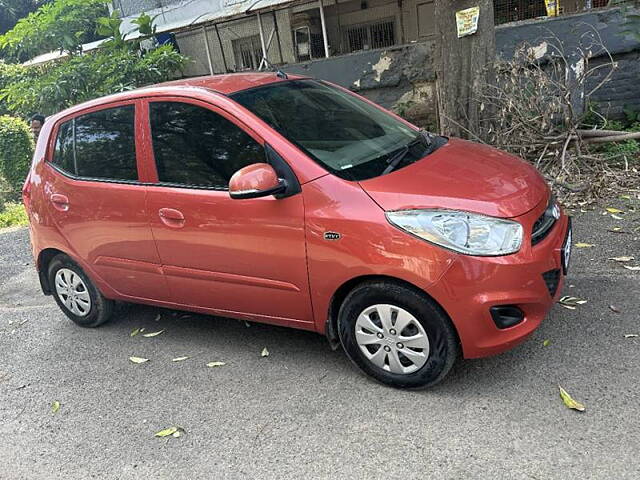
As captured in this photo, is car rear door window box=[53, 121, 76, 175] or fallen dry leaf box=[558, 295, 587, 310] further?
car rear door window box=[53, 121, 76, 175]

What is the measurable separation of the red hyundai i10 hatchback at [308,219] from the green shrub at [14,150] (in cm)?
762

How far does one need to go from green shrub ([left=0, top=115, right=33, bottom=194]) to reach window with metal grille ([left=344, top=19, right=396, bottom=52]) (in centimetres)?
736

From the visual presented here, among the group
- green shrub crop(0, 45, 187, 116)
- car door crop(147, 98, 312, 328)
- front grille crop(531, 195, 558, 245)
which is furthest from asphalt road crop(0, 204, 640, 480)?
green shrub crop(0, 45, 187, 116)

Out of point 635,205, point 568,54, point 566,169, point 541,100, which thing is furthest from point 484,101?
point 568,54

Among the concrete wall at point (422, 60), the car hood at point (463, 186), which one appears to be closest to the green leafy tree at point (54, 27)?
the concrete wall at point (422, 60)

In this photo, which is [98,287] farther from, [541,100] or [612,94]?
[612,94]

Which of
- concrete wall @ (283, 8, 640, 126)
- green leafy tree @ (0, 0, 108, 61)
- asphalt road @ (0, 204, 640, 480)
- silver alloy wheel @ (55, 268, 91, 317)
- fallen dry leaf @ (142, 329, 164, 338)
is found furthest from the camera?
green leafy tree @ (0, 0, 108, 61)

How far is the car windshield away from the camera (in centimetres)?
315

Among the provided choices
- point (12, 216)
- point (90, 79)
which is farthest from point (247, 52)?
point (12, 216)

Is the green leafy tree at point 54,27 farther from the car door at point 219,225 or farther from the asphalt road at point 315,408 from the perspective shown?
the car door at point 219,225

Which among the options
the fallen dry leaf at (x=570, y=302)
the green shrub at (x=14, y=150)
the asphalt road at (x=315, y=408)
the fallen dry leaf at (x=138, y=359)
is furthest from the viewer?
the green shrub at (x=14, y=150)

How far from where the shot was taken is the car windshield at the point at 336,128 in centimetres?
315

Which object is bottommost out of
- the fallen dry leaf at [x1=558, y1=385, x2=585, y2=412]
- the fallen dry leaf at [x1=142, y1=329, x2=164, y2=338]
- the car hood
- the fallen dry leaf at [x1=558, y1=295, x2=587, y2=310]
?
the fallen dry leaf at [x1=142, y1=329, x2=164, y2=338]

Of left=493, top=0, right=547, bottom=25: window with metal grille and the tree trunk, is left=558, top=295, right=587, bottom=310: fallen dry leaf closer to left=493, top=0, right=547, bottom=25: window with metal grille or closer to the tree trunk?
the tree trunk
